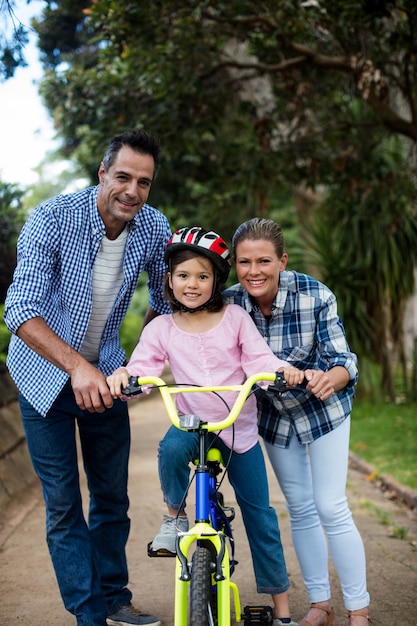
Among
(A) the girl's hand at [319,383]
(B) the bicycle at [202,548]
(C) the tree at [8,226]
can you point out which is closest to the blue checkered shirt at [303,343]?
(A) the girl's hand at [319,383]

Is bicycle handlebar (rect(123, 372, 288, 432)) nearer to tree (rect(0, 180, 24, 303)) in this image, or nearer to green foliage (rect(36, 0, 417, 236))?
green foliage (rect(36, 0, 417, 236))

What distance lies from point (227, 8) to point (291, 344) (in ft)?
15.9

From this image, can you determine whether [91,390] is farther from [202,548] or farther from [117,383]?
[202,548]

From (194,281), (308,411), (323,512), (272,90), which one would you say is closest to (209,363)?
(194,281)

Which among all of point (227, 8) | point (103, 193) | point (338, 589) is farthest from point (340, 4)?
point (338, 589)

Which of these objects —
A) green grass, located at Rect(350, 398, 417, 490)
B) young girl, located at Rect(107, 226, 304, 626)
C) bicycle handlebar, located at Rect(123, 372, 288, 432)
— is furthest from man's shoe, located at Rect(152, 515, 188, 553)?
green grass, located at Rect(350, 398, 417, 490)

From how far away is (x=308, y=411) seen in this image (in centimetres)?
381

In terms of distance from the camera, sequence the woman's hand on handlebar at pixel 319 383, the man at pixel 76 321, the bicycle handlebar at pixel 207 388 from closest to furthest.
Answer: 1. the bicycle handlebar at pixel 207 388
2. the woman's hand on handlebar at pixel 319 383
3. the man at pixel 76 321

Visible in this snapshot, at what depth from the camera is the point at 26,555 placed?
5562mm

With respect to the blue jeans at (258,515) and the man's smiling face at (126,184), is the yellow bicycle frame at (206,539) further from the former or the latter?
the man's smiling face at (126,184)

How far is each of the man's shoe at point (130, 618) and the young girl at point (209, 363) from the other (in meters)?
0.75

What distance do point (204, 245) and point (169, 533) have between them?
128cm

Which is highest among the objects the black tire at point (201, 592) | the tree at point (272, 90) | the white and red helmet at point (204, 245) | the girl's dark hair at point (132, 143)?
the tree at point (272, 90)

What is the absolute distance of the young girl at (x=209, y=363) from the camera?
3461 millimetres
